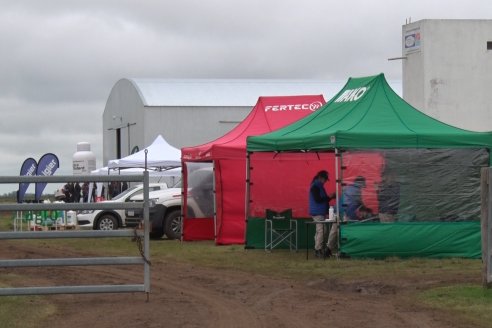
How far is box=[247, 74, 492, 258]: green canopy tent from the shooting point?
17.9 metres

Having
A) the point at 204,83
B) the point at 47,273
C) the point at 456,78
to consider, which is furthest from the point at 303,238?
the point at 204,83

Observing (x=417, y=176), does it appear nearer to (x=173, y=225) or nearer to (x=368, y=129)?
(x=368, y=129)

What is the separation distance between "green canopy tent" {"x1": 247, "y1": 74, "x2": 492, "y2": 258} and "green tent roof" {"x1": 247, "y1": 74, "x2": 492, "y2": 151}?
2 cm

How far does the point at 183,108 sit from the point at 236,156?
2646 cm

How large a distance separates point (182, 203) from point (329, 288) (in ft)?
38.2

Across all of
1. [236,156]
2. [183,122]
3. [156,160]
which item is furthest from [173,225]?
[183,122]

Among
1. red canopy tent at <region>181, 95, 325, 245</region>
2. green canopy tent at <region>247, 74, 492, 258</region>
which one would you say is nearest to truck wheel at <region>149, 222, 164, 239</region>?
red canopy tent at <region>181, 95, 325, 245</region>

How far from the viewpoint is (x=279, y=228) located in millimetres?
21062

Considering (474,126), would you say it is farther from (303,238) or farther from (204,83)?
(303,238)

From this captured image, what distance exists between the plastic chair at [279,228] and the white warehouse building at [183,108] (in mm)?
28048

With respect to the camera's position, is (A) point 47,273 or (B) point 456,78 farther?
(B) point 456,78

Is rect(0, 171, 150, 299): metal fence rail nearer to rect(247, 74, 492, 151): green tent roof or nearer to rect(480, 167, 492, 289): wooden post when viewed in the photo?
rect(480, 167, 492, 289): wooden post

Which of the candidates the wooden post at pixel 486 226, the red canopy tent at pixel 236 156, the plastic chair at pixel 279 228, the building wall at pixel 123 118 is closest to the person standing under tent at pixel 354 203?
the plastic chair at pixel 279 228

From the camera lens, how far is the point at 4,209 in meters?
11.4
